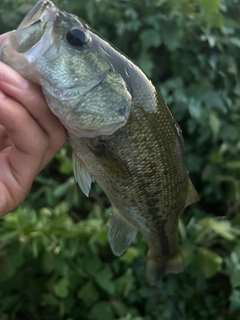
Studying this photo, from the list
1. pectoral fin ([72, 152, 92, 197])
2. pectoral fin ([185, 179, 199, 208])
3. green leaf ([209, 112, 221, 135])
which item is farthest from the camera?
green leaf ([209, 112, 221, 135])

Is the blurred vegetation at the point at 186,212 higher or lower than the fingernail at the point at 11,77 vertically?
lower

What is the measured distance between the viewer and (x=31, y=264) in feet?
4.76

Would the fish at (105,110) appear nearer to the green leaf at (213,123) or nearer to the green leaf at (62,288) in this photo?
the green leaf at (62,288)

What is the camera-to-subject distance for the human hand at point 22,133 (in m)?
0.61

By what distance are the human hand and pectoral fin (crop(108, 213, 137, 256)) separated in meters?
0.27

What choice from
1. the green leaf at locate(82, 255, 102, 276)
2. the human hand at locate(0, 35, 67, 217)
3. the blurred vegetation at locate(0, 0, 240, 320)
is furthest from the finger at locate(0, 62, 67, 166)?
the green leaf at locate(82, 255, 102, 276)

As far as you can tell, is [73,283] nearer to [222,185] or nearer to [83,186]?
[83,186]

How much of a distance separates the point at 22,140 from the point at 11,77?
11 centimetres

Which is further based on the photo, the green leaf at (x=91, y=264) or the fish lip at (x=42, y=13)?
the green leaf at (x=91, y=264)

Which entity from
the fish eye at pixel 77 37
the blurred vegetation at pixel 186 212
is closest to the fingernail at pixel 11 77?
the fish eye at pixel 77 37

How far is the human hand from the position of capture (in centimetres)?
61

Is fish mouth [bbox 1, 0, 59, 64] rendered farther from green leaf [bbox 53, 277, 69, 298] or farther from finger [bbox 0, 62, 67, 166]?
green leaf [bbox 53, 277, 69, 298]

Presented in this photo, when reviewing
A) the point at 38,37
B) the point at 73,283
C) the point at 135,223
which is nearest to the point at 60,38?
the point at 38,37

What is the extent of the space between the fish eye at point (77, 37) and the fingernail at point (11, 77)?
124mm
